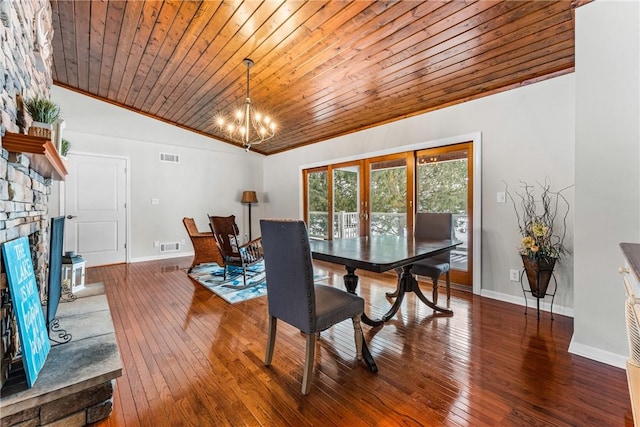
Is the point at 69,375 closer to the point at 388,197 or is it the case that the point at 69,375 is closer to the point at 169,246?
the point at 388,197

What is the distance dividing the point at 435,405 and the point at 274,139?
532cm

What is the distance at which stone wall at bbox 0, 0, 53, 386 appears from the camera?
4.26 feet

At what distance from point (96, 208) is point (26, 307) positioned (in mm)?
4542

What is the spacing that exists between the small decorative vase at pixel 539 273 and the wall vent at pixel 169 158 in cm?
610

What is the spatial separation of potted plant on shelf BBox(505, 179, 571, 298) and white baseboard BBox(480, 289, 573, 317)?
0.30 m

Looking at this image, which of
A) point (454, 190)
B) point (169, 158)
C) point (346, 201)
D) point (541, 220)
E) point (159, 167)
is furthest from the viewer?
point (169, 158)

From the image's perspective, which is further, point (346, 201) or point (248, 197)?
point (248, 197)

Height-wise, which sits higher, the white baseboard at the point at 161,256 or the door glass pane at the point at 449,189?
the door glass pane at the point at 449,189

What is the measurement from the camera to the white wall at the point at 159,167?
4902 millimetres

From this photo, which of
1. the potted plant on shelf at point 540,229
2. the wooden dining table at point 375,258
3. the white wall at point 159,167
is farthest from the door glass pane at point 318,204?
the potted plant on shelf at point 540,229

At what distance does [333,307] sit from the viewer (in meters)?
1.78

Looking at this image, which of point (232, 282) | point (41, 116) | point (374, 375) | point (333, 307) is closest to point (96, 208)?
point (232, 282)

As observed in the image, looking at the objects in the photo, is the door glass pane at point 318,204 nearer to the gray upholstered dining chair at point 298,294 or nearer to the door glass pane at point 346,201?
the door glass pane at point 346,201

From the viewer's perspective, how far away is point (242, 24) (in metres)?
2.52
